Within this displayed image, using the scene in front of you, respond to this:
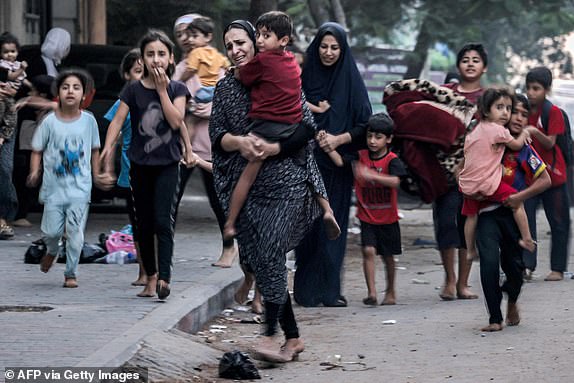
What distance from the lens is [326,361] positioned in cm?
771

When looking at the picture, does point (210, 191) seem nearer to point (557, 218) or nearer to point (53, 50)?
point (557, 218)

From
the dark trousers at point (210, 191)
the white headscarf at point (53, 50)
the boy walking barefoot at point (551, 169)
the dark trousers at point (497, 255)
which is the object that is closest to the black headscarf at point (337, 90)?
the dark trousers at point (210, 191)

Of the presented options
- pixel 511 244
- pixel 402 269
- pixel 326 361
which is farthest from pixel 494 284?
pixel 402 269

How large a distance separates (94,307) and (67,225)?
1083 millimetres

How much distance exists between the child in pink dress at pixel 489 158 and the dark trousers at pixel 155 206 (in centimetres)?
185

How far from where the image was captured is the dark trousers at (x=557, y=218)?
11.5m

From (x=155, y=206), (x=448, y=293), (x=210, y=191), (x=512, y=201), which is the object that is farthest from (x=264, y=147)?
(x=210, y=191)

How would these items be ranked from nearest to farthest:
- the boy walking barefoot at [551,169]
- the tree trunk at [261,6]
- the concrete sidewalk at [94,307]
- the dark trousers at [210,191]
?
1. the concrete sidewalk at [94,307]
2. the dark trousers at [210,191]
3. the boy walking barefoot at [551,169]
4. the tree trunk at [261,6]

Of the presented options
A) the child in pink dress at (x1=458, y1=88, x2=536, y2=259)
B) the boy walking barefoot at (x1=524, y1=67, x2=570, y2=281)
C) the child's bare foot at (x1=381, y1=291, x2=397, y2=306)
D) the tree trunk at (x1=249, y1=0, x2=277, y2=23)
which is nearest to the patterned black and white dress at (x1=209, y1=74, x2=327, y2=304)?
the child in pink dress at (x1=458, y1=88, x2=536, y2=259)

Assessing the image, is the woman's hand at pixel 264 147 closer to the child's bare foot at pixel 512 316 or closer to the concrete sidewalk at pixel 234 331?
the concrete sidewalk at pixel 234 331

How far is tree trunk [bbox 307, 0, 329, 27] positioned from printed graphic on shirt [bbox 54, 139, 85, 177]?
54.1ft

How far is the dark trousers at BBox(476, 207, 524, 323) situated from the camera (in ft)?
27.8

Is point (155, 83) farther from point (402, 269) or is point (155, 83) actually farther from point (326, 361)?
point (402, 269)

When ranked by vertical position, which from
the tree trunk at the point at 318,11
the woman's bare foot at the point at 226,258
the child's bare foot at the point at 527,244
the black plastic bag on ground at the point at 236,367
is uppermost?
the tree trunk at the point at 318,11
